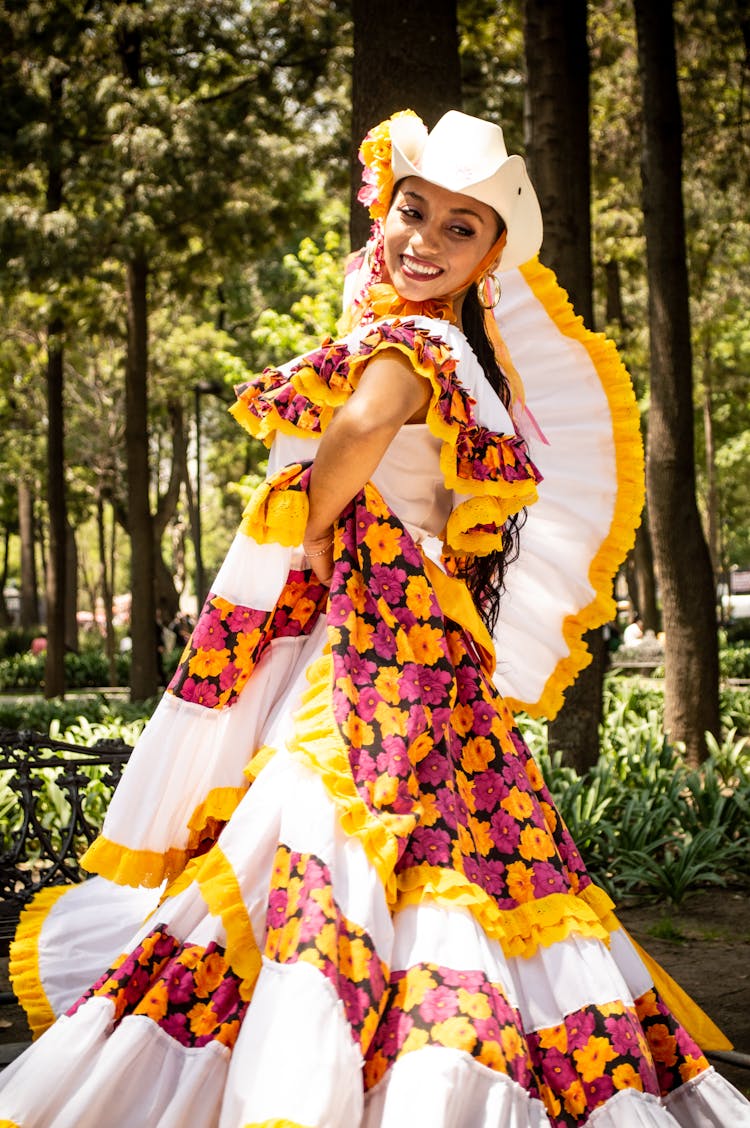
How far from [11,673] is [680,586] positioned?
1754cm

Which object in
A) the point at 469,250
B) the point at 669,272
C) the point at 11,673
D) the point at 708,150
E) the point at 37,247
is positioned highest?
the point at 708,150

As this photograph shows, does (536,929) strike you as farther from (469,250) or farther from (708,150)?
(708,150)

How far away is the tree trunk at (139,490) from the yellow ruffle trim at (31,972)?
9.34 meters

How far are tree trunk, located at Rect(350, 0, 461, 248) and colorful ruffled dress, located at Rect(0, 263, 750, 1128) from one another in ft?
10.6

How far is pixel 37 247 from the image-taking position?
1160 centimetres

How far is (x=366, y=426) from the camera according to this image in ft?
7.64

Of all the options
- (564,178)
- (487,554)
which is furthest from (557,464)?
(564,178)

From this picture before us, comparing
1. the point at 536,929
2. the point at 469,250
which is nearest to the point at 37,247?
the point at 469,250

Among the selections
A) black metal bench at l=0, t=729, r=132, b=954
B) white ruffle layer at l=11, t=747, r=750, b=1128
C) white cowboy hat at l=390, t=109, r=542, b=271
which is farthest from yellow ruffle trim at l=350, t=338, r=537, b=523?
black metal bench at l=0, t=729, r=132, b=954

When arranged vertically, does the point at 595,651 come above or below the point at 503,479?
below

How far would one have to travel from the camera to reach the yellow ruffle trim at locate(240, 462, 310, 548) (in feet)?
8.02

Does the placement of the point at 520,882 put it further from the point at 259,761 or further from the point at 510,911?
the point at 259,761

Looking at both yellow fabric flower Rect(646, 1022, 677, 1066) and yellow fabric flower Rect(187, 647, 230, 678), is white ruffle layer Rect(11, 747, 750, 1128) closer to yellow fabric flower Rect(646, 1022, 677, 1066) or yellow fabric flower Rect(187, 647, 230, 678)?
yellow fabric flower Rect(646, 1022, 677, 1066)

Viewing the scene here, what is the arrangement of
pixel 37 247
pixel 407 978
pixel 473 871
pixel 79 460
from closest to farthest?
pixel 407 978 → pixel 473 871 → pixel 37 247 → pixel 79 460
